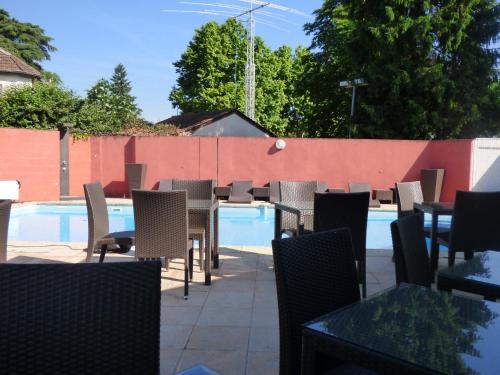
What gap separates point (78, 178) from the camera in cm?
1336

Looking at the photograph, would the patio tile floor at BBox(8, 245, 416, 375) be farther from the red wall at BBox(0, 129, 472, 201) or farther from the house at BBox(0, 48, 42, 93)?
the house at BBox(0, 48, 42, 93)

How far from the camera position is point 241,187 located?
13.2 m

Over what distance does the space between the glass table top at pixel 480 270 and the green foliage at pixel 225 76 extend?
91.5 feet

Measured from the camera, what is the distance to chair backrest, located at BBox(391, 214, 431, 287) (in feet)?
7.16

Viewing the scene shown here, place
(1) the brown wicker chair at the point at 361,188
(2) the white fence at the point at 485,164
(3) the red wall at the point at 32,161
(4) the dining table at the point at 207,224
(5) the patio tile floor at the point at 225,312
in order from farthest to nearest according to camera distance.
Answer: (2) the white fence at the point at 485,164, (1) the brown wicker chair at the point at 361,188, (3) the red wall at the point at 32,161, (4) the dining table at the point at 207,224, (5) the patio tile floor at the point at 225,312

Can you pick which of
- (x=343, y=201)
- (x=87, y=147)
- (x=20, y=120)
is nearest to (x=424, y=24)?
(x=87, y=147)

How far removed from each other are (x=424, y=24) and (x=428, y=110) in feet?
10.5

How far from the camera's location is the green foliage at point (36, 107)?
46.4 ft

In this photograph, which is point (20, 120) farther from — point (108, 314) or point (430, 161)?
point (108, 314)

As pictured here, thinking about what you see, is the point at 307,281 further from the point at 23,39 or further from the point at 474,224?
the point at 23,39

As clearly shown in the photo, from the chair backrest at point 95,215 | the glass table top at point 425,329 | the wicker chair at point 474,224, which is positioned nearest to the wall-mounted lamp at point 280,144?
the chair backrest at point 95,215

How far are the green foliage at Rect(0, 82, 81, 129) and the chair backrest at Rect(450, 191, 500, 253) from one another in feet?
43.3

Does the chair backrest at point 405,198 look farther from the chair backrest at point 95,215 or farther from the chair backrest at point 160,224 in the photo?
the chair backrest at point 95,215

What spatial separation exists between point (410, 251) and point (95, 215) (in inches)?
123
